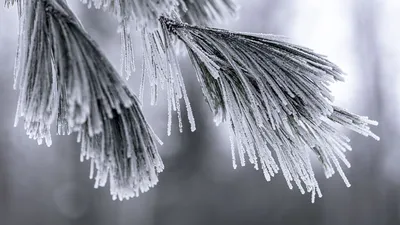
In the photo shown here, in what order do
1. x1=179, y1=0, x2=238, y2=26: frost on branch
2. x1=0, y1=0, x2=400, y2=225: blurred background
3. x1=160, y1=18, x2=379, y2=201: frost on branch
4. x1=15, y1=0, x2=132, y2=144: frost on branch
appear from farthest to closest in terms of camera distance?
1. x1=0, y1=0, x2=400, y2=225: blurred background
2. x1=179, y1=0, x2=238, y2=26: frost on branch
3. x1=160, y1=18, x2=379, y2=201: frost on branch
4. x1=15, y1=0, x2=132, y2=144: frost on branch

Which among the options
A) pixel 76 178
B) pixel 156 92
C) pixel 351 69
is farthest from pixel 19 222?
pixel 156 92

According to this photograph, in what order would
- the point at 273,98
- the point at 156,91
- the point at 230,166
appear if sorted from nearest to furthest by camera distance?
the point at 273,98, the point at 156,91, the point at 230,166

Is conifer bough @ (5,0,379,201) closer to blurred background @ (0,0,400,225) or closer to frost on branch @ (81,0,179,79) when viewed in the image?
frost on branch @ (81,0,179,79)

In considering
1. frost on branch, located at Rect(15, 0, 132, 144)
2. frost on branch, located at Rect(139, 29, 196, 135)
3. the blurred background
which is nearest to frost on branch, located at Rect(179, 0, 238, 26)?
frost on branch, located at Rect(139, 29, 196, 135)

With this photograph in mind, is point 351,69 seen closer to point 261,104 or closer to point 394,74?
point 394,74

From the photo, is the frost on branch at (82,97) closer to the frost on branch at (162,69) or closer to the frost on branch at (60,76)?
the frost on branch at (60,76)

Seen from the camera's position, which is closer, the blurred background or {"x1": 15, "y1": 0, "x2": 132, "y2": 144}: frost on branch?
{"x1": 15, "y1": 0, "x2": 132, "y2": 144}: frost on branch

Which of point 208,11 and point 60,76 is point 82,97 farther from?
point 208,11

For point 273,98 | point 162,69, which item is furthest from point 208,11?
point 273,98
